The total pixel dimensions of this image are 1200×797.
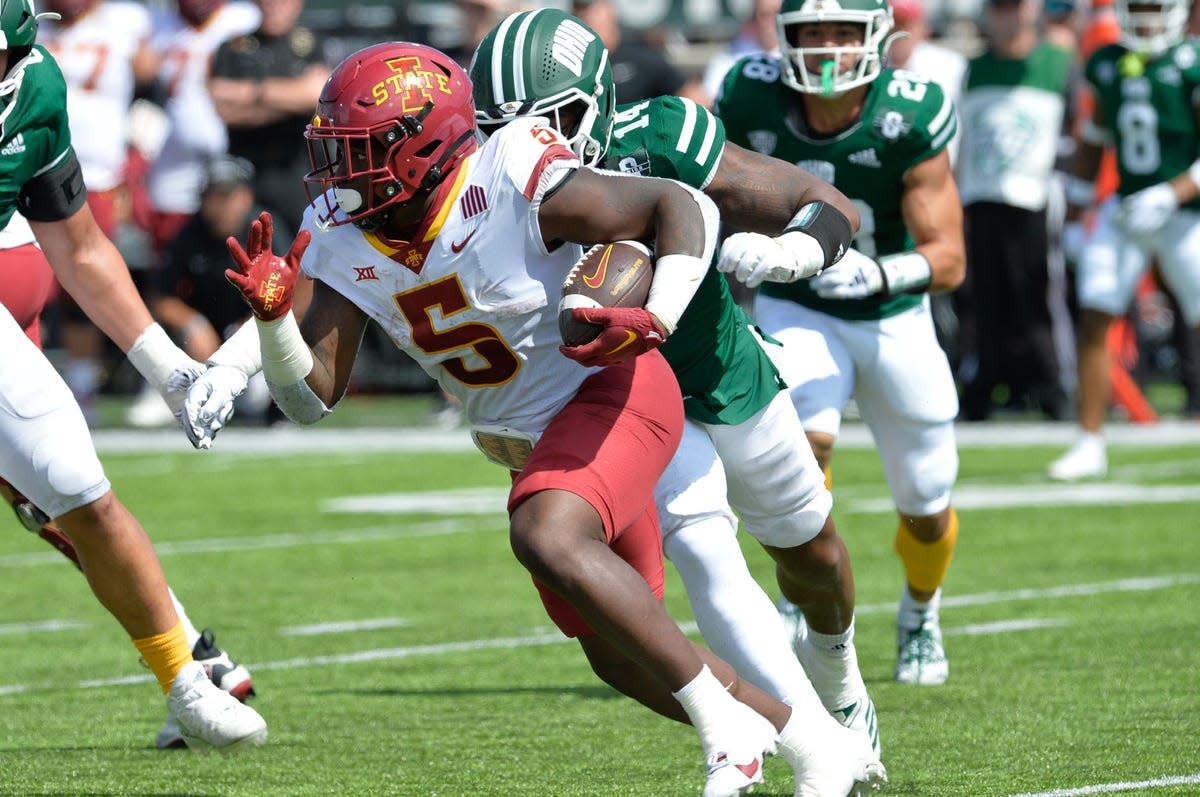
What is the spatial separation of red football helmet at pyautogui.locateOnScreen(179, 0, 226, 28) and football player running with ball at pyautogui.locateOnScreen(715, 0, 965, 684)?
6.69m

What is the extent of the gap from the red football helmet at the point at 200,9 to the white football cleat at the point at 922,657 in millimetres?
7450

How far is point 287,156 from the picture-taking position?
11.8m

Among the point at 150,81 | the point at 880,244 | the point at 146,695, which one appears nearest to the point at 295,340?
the point at 146,695

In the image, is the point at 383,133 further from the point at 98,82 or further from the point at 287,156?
the point at 287,156

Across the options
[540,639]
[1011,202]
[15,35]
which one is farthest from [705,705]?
[1011,202]

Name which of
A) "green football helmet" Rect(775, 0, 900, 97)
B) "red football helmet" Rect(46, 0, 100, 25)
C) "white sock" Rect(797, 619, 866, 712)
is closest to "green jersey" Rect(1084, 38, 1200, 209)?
"green football helmet" Rect(775, 0, 900, 97)

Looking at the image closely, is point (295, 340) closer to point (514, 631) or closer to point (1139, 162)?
point (514, 631)

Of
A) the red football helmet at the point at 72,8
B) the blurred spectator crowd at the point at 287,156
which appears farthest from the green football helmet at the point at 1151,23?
the red football helmet at the point at 72,8

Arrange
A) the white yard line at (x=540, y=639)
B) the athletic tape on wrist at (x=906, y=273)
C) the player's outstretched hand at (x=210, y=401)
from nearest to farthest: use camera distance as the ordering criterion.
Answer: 1. the player's outstretched hand at (x=210, y=401)
2. the athletic tape on wrist at (x=906, y=273)
3. the white yard line at (x=540, y=639)

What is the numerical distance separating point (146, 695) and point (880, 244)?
231 centimetres

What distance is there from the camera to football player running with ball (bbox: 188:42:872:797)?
12.4 ft

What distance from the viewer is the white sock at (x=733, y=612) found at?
4129 millimetres

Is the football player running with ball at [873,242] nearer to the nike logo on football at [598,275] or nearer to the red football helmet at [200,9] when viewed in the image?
the nike logo on football at [598,275]

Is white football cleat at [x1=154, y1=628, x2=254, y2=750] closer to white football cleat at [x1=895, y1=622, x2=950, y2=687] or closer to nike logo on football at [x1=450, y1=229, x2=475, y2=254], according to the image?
nike logo on football at [x1=450, y1=229, x2=475, y2=254]
